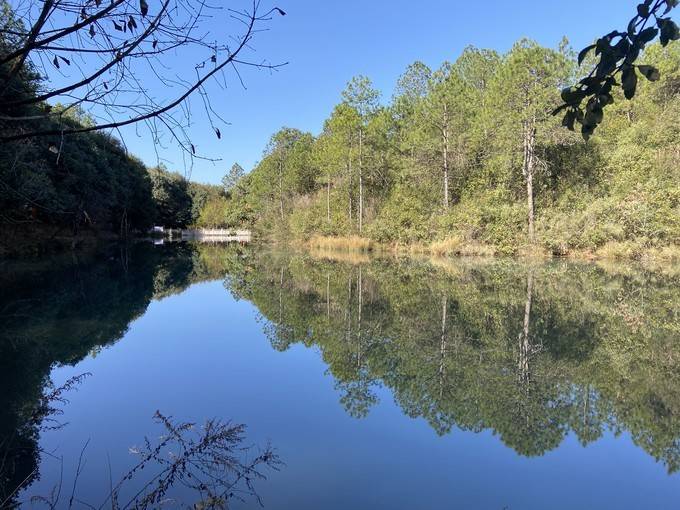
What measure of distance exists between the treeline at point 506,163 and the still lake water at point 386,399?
12000mm

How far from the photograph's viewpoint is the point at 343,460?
10.9ft

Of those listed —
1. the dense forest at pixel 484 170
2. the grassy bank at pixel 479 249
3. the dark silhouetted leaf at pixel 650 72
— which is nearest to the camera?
the dark silhouetted leaf at pixel 650 72

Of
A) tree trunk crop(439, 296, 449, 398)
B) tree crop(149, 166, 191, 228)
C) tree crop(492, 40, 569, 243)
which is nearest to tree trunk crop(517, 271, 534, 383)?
tree trunk crop(439, 296, 449, 398)

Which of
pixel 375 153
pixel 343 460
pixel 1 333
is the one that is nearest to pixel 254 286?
pixel 1 333

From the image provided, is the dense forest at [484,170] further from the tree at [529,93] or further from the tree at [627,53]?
the tree at [627,53]

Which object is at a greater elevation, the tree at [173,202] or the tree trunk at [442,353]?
the tree at [173,202]

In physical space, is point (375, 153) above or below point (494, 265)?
above

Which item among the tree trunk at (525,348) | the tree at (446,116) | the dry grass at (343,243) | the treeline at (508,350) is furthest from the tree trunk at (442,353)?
the dry grass at (343,243)

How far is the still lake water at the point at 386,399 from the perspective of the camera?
298 cm

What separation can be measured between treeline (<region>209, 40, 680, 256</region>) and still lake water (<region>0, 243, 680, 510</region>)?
39.4 feet

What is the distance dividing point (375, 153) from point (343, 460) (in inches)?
1132

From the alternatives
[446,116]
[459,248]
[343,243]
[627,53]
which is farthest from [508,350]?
[343,243]

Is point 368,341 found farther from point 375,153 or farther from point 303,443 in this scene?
point 375,153

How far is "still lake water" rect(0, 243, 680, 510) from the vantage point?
2.98 m
